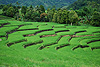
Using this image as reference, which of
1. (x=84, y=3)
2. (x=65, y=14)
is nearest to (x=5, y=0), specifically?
(x=84, y=3)

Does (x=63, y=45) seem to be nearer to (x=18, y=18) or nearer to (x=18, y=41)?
(x=18, y=41)

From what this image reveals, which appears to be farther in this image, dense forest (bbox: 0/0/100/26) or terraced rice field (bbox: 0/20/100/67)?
dense forest (bbox: 0/0/100/26)

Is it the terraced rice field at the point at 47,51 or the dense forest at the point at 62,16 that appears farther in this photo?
the dense forest at the point at 62,16

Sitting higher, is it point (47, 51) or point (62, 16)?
point (62, 16)

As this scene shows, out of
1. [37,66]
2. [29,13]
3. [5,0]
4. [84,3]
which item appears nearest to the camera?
[37,66]

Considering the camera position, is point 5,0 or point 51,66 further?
point 5,0

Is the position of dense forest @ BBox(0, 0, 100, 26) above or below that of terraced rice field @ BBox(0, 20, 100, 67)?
above

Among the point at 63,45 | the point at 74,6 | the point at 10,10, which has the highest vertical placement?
the point at 74,6

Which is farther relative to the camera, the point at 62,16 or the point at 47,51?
the point at 62,16

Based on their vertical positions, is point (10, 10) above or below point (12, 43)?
above

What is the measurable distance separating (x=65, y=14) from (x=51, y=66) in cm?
5665

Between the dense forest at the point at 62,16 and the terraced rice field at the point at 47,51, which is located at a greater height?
the dense forest at the point at 62,16

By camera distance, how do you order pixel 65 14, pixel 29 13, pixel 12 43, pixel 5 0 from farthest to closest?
1. pixel 5 0
2. pixel 29 13
3. pixel 65 14
4. pixel 12 43

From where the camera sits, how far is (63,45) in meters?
27.1
